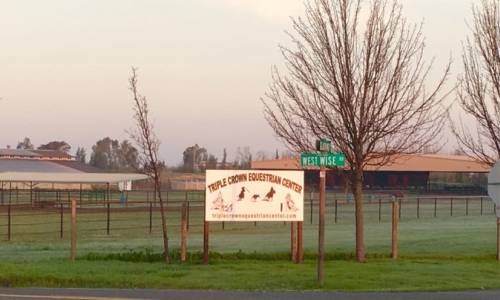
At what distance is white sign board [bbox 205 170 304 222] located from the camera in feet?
60.0

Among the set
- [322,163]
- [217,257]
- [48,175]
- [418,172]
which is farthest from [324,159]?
[418,172]

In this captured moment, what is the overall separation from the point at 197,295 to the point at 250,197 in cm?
537

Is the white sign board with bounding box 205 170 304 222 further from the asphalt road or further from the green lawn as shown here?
the asphalt road

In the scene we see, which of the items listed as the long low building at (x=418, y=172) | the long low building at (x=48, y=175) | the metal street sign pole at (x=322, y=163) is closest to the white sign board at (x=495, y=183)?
the metal street sign pole at (x=322, y=163)

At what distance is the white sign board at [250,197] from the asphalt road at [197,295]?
15.4 feet

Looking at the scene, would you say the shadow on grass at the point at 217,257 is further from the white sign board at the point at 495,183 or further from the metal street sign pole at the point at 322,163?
the white sign board at the point at 495,183

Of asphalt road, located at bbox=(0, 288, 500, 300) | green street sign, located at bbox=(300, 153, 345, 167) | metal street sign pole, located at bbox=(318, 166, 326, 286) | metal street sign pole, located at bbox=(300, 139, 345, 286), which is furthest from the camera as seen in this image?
green street sign, located at bbox=(300, 153, 345, 167)

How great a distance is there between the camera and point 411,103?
18062 millimetres

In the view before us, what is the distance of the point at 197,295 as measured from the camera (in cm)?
1321

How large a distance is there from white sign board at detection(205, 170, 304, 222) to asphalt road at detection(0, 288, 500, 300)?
469cm

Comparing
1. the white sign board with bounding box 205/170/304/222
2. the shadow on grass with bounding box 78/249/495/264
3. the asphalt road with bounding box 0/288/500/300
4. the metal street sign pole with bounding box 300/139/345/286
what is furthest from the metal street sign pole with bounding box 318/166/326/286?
the shadow on grass with bounding box 78/249/495/264

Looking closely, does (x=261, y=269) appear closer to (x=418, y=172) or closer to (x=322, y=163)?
(x=322, y=163)

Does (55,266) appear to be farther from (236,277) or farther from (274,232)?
(274,232)

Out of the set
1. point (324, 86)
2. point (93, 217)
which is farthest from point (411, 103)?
point (93, 217)
